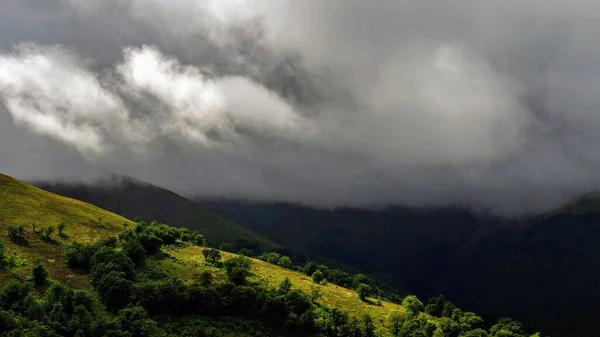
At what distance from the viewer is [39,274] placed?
608 ft

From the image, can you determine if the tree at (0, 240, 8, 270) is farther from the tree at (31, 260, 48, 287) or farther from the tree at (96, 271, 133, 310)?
the tree at (96, 271, 133, 310)

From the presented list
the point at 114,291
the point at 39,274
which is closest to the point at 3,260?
the point at 39,274

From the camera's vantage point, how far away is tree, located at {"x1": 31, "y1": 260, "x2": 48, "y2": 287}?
184500 millimetres

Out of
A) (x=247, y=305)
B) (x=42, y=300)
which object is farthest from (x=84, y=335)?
(x=247, y=305)

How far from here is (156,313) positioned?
600 feet

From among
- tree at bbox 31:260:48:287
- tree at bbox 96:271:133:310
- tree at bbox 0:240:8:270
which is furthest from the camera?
tree at bbox 0:240:8:270

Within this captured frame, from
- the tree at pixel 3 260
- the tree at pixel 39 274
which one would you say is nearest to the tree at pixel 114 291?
the tree at pixel 39 274

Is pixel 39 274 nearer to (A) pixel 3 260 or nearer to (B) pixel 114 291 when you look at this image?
(A) pixel 3 260

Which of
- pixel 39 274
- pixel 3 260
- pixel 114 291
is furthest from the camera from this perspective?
pixel 3 260

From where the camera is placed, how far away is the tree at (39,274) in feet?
605

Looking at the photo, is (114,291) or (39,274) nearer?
(114,291)

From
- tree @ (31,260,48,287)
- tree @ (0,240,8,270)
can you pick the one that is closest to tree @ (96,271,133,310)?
tree @ (31,260,48,287)

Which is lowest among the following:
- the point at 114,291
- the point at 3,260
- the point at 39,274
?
the point at 39,274

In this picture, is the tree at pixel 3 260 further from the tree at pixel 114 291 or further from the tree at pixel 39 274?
the tree at pixel 114 291
